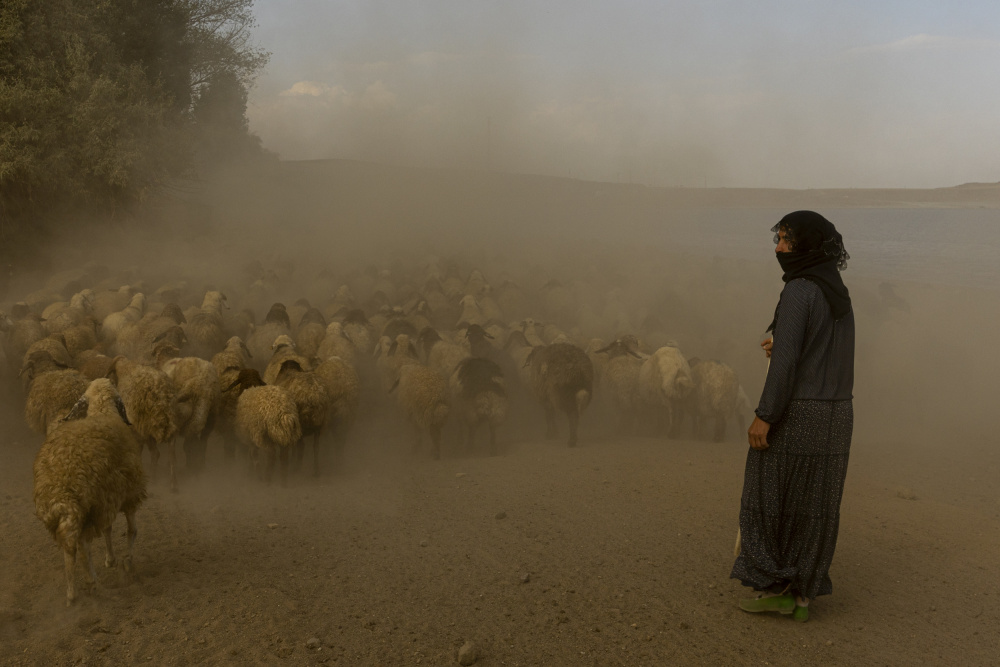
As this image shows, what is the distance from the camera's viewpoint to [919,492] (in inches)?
307

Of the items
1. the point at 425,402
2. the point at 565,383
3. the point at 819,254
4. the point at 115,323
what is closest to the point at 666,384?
the point at 565,383

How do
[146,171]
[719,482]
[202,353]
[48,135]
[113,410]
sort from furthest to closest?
[146,171] < [48,135] < [202,353] < [719,482] < [113,410]

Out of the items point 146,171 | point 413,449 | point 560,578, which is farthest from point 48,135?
point 560,578

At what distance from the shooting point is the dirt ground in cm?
407

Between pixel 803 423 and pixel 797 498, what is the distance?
1.56 feet

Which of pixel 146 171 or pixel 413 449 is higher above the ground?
pixel 146 171

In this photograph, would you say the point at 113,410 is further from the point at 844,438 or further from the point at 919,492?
the point at 919,492

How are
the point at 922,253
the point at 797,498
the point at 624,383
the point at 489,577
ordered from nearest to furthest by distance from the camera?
1. the point at 797,498
2. the point at 489,577
3. the point at 624,383
4. the point at 922,253

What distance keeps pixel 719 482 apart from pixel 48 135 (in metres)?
16.9

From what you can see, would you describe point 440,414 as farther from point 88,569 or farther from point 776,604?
point 776,604

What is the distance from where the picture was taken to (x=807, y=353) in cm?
405

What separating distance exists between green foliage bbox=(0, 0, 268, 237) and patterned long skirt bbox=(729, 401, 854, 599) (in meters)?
17.3

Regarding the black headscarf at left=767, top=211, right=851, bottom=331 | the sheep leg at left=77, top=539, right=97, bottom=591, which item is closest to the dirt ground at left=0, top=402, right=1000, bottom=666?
the sheep leg at left=77, top=539, right=97, bottom=591

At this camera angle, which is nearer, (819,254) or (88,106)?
(819,254)
